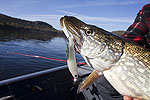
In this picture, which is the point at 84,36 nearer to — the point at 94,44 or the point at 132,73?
the point at 94,44

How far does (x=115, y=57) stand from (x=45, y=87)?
3139 mm

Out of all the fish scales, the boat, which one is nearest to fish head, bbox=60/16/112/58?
the fish scales

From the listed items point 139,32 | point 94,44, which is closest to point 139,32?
point 139,32

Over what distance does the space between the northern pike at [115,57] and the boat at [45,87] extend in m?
1.79

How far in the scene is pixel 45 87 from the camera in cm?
397

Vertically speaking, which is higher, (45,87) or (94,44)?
(94,44)

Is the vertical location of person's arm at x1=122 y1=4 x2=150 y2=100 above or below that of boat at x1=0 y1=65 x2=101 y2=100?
above

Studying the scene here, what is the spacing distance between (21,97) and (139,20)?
12.1ft

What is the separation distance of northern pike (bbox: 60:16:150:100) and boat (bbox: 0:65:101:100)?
179 cm

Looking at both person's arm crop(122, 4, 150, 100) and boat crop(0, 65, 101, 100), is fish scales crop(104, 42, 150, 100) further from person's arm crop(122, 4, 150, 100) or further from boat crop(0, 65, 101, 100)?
boat crop(0, 65, 101, 100)

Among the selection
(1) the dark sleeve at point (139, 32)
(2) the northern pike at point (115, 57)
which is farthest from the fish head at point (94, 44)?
(1) the dark sleeve at point (139, 32)

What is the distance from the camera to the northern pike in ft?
4.66

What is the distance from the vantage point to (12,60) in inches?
411

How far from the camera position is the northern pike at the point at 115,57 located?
55.9 inches
